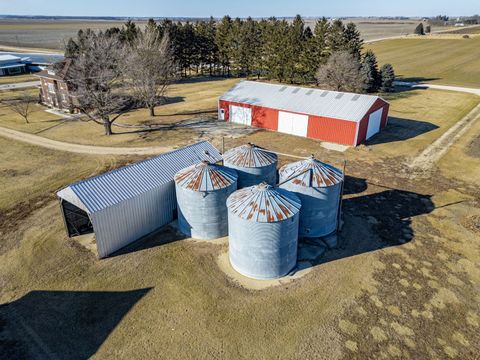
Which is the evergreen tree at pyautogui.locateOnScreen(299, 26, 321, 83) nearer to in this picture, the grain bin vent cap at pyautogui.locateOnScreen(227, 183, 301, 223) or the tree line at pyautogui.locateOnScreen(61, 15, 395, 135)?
the tree line at pyautogui.locateOnScreen(61, 15, 395, 135)

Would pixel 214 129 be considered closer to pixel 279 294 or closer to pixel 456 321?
pixel 279 294

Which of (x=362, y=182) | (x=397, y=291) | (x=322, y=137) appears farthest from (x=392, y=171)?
(x=397, y=291)

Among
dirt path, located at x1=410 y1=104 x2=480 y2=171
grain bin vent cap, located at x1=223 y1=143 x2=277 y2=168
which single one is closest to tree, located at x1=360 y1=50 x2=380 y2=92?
dirt path, located at x1=410 y1=104 x2=480 y2=171

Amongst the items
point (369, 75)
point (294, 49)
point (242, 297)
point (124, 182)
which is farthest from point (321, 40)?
point (242, 297)

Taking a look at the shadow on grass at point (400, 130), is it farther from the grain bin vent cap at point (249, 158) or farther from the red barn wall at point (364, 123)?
the grain bin vent cap at point (249, 158)

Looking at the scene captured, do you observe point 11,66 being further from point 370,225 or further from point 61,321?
point 370,225

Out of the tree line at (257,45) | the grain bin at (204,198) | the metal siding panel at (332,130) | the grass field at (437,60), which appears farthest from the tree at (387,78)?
the grain bin at (204,198)
